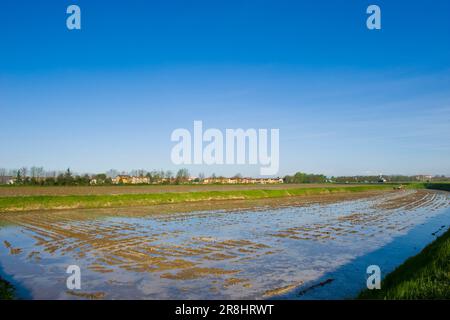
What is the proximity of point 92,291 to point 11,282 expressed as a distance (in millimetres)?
2620

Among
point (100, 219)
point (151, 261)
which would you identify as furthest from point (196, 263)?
point (100, 219)

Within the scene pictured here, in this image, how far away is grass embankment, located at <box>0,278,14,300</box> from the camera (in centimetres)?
796

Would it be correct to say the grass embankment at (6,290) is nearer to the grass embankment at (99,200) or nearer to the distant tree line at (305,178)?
the grass embankment at (99,200)

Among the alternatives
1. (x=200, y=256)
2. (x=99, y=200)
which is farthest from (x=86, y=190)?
(x=200, y=256)

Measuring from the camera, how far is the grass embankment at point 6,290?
7958mm

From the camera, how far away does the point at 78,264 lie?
11359 mm

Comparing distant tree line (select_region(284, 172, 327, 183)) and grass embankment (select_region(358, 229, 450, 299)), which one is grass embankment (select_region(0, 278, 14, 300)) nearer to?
grass embankment (select_region(358, 229, 450, 299))

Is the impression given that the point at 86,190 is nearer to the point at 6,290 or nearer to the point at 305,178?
the point at 6,290

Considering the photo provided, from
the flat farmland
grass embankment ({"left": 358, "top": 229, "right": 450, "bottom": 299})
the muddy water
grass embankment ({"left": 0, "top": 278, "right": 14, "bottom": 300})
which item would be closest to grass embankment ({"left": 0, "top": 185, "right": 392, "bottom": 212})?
the muddy water

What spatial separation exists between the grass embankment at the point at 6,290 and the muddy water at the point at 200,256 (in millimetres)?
250

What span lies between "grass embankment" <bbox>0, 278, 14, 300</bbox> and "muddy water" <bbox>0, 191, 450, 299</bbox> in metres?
0.25

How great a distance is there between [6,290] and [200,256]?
238 inches
